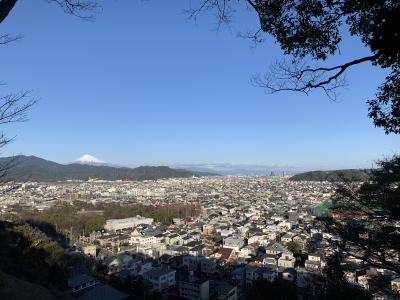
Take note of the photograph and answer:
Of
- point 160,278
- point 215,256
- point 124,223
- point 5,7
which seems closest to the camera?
point 5,7

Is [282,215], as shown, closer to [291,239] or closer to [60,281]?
[291,239]

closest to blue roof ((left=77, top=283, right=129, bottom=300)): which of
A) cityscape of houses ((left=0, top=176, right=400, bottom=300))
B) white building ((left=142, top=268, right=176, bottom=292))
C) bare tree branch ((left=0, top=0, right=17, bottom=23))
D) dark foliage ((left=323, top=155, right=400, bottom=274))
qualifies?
cityscape of houses ((left=0, top=176, right=400, bottom=300))

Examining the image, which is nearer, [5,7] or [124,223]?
[5,7]

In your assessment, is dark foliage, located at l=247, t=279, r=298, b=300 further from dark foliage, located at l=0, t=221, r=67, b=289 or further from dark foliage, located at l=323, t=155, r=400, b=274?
dark foliage, located at l=0, t=221, r=67, b=289

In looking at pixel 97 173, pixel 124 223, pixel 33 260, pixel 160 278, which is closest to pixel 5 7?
pixel 33 260

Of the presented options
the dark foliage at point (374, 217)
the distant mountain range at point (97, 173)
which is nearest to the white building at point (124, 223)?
the dark foliage at point (374, 217)

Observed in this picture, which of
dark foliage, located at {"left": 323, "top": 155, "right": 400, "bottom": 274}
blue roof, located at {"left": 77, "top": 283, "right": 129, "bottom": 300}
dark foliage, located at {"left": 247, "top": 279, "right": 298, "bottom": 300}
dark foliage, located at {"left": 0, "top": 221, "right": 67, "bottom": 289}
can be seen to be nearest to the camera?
dark foliage, located at {"left": 323, "top": 155, "right": 400, "bottom": 274}

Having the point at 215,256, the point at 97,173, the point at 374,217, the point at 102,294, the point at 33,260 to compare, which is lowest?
the point at 215,256

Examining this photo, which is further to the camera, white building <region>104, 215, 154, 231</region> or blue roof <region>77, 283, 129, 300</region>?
white building <region>104, 215, 154, 231</region>

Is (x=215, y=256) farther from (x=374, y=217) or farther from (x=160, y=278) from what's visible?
(x=374, y=217)

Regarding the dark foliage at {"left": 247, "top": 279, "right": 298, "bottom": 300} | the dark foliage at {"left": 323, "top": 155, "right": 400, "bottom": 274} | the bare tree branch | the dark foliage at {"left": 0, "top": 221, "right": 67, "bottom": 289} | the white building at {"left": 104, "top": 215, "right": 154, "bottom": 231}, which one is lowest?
the white building at {"left": 104, "top": 215, "right": 154, "bottom": 231}

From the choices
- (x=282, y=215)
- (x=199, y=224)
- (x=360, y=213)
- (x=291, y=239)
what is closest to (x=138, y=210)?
(x=199, y=224)
